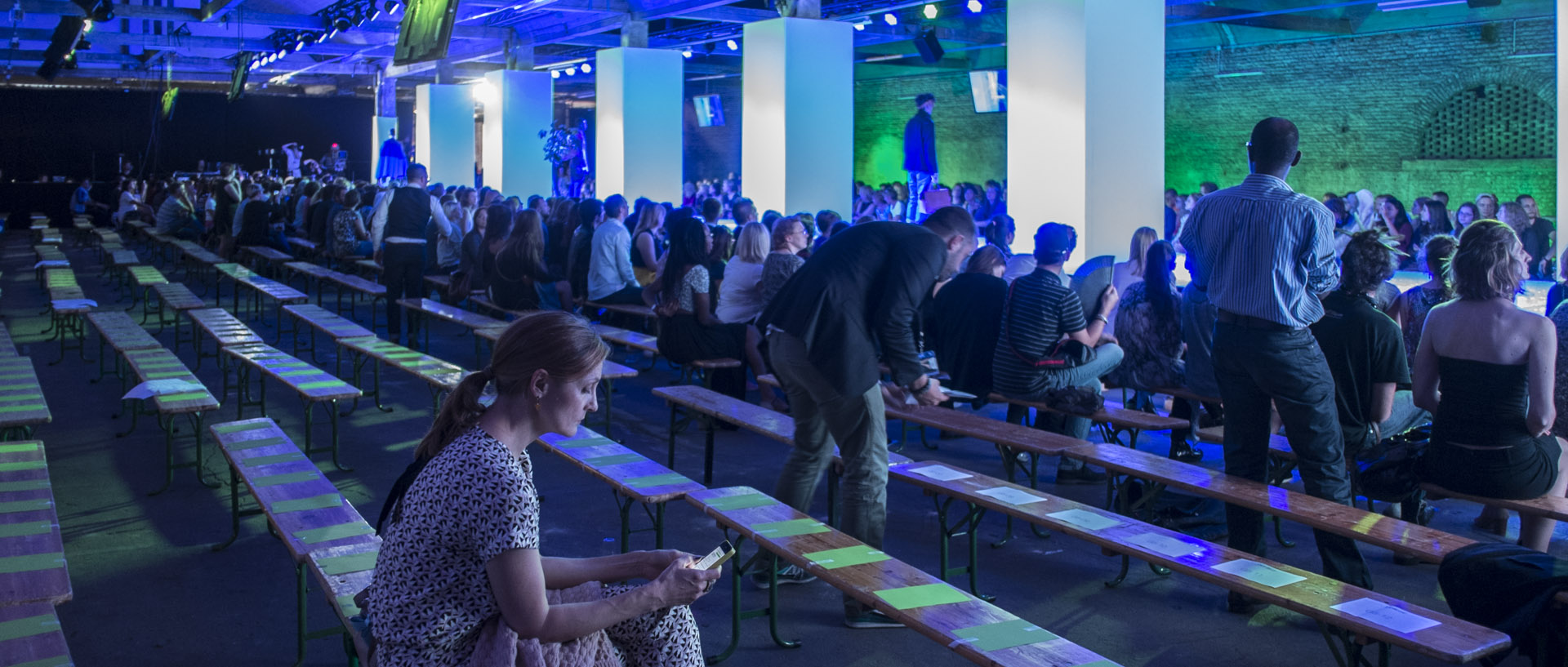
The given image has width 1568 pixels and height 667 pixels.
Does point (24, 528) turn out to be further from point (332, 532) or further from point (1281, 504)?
point (1281, 504)

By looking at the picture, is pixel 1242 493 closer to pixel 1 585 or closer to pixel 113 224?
pixel 1 585

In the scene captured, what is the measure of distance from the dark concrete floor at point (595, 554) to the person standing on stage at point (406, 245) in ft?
11.1

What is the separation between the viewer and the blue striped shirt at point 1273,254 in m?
3.63

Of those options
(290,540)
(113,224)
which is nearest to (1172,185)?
(290,540)

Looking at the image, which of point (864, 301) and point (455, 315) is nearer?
point (864, 301)

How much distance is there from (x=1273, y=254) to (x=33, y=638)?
3.28m

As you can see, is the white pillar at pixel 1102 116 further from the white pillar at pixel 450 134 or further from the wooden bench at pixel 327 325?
the white pillar at pixel 450 134

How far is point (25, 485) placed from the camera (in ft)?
12.6

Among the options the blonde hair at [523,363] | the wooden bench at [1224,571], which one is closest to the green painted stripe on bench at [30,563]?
the blonde hair at [523,363]

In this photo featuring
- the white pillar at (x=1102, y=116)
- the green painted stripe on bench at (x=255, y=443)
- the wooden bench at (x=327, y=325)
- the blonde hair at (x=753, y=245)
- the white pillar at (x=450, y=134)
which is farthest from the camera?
the white pillar at (x=450, y=134)

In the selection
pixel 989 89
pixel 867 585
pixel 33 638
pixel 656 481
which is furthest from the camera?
pixel 989 89

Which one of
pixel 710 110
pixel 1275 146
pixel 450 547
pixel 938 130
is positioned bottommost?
pixel 450 547

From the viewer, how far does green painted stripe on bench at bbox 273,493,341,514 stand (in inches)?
Result: 145

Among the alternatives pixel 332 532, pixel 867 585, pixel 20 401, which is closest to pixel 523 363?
pixel 867 585
